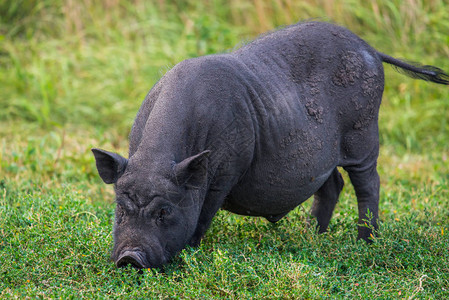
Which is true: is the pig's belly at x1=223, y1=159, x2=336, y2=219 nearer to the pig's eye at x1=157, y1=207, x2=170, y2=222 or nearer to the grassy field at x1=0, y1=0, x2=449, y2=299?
the grassy field at x1=0, y1=0, x2=449, y2=299

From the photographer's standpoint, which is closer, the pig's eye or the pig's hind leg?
the pig's eye

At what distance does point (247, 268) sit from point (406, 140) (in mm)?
5058

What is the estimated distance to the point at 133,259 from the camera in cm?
384

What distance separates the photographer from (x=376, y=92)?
5.21m

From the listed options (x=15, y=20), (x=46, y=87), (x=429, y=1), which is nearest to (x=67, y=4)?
(x=15, y=20)

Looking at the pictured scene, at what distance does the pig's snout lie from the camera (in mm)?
3828

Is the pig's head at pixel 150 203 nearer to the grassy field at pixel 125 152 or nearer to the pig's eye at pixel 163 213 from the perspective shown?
the pig's eye at pixel 163 213

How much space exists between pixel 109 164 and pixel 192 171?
1.75ft

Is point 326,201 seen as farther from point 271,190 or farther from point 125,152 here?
point 125,152

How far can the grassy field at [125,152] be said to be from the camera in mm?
3973

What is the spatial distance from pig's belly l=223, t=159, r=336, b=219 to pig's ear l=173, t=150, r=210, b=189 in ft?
2.01

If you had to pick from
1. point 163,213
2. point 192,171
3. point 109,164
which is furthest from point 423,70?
point 109,164

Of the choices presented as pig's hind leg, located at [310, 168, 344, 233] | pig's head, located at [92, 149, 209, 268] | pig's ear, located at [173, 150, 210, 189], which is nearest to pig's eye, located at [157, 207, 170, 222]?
pig's head, located at [92, 149, 209, 268]

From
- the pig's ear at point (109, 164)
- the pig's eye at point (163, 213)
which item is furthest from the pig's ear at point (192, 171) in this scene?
the pig's ear at point (109, 164)
